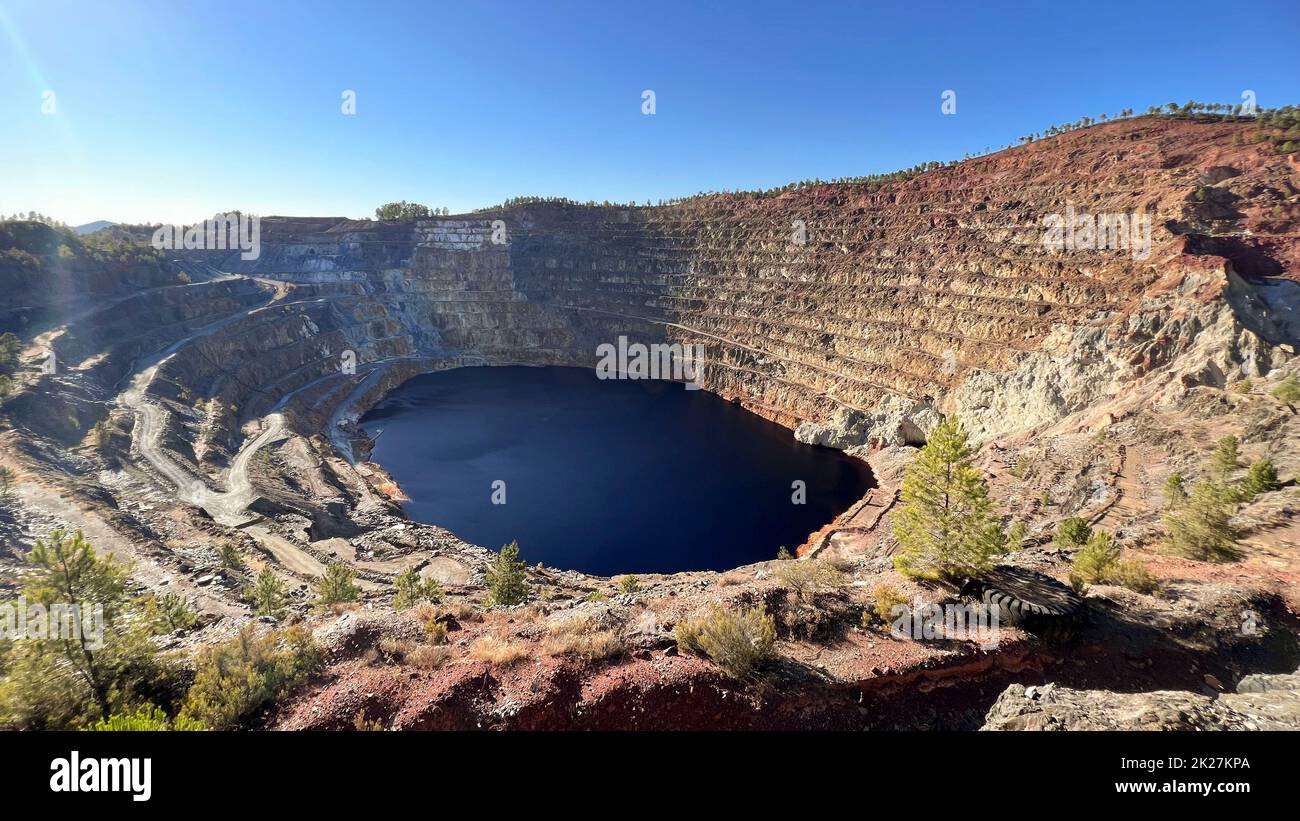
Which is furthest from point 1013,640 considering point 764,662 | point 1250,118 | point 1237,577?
point 1250,118

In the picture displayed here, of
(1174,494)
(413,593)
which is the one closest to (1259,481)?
(1174,494)

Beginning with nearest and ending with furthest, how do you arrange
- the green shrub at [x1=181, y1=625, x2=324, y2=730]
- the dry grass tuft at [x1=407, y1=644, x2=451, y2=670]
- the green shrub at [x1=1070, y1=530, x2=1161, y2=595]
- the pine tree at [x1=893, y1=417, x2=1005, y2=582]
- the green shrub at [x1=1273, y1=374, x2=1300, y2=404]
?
the green shrub at [x1=181, y1=625, x2=324, y2=730]
the dry grass tuft at [x1=407, y1=644, x2=451, y2=670]
the pine tree at [x1=893, y1=417, x2=1005, y2=582]
the green shrub at [x1=1070, y1=530, x2=1161, y2=595]
the green shrub at [x1=1273, y1=374, x2=1300, y2=404]

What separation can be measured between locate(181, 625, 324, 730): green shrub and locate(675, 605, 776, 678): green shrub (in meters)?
8.36

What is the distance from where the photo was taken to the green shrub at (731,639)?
11.0 meters

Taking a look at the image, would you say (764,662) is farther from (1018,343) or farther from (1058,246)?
(1058,246)

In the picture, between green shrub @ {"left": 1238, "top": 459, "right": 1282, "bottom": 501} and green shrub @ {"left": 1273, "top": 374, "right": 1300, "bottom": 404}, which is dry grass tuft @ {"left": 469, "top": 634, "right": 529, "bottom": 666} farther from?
green shrub @ {"left": 1273, "top": 374, "right": 1300, "bottom": 404}

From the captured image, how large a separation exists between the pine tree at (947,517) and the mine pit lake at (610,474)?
21.0 m

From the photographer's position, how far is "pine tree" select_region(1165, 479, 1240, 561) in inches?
694

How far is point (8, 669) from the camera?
9320 millimetres

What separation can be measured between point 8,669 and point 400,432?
51860mm

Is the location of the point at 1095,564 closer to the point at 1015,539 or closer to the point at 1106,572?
the point at 1106,572

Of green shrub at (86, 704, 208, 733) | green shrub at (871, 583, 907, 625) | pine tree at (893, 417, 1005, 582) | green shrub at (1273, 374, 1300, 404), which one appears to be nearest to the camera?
green shrub at (86, 704, 208, 733)

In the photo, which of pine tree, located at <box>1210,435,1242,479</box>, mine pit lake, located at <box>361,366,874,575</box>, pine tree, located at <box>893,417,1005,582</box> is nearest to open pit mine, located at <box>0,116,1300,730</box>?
pine tree, located at <box>1210,435,1242,479</box>
